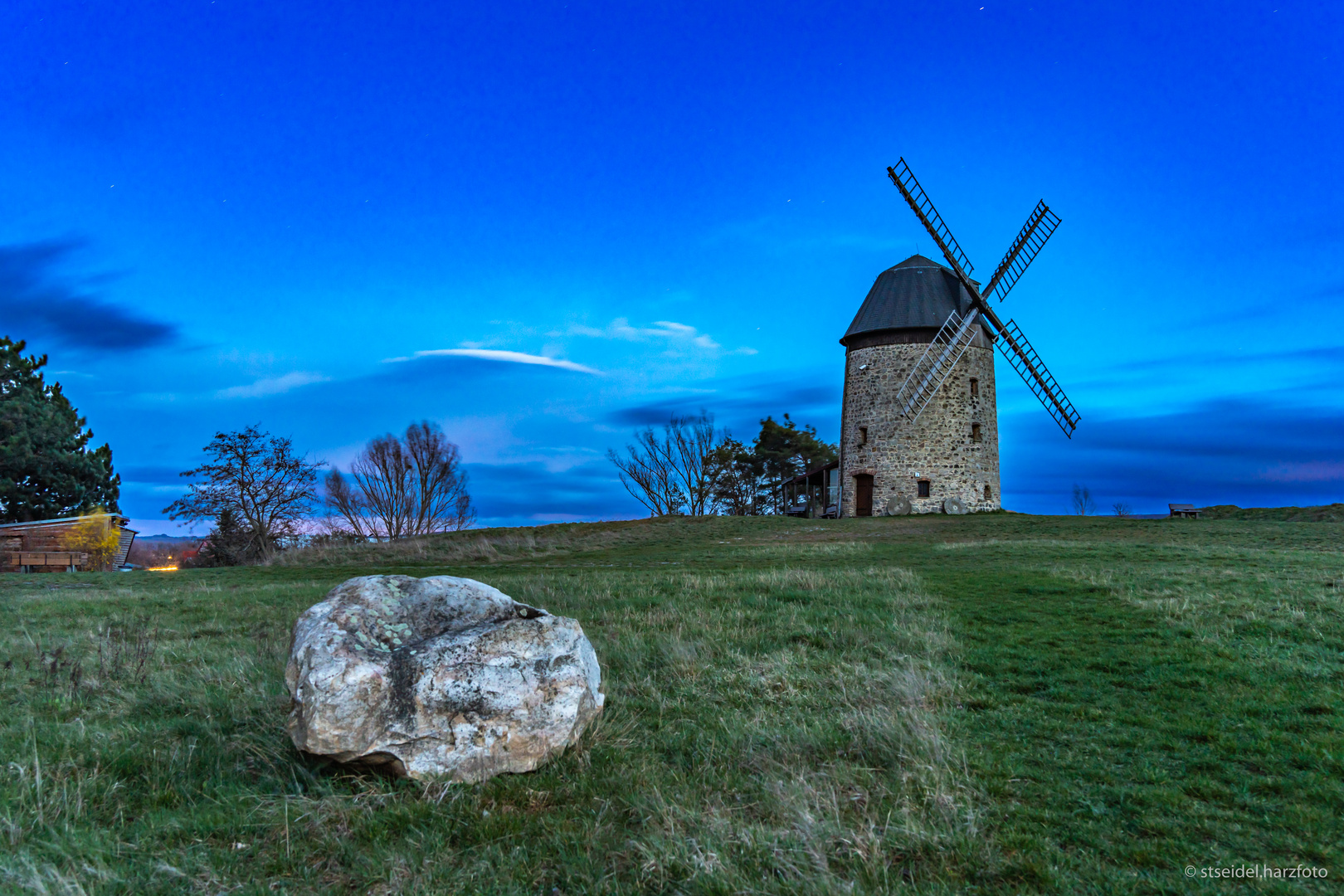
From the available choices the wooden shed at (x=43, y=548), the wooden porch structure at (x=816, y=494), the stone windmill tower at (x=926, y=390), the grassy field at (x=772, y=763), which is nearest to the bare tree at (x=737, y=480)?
the wooden porch structure at (x=816, y=494)

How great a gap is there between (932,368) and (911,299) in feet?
14.8

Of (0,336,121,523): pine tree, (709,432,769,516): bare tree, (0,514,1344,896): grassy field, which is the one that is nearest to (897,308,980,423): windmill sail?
(709,432,769,516): bare tree

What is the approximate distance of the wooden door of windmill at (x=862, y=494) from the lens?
44281 millimetres

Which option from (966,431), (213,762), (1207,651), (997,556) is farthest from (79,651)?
(966,431)

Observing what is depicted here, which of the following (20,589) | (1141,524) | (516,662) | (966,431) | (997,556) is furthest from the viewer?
(966,431)

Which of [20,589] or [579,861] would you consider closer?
[579,861]

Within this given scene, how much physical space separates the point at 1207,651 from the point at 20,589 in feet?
79.7

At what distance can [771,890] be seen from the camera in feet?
13.8

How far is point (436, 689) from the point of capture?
568 cm

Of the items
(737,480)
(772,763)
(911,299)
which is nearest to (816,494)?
(737,480)

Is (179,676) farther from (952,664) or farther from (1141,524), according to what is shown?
(1141,524)

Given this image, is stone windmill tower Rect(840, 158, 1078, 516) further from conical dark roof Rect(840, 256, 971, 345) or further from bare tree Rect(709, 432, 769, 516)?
bare tree Rect(709, 432, 769, 516)

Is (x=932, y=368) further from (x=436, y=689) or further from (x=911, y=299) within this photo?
(x=436, y=689)

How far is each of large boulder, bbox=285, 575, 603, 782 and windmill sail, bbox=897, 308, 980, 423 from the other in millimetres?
38495
